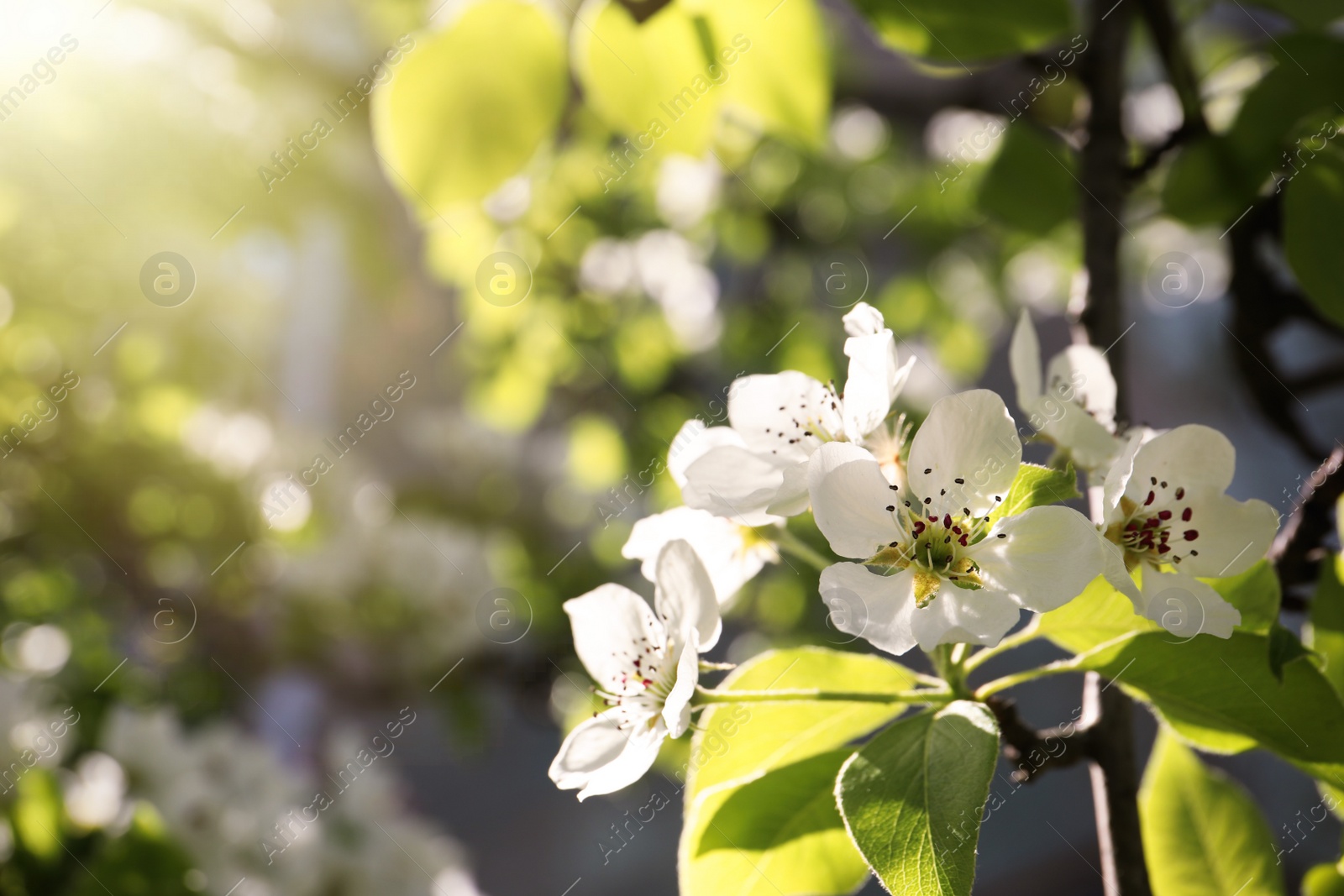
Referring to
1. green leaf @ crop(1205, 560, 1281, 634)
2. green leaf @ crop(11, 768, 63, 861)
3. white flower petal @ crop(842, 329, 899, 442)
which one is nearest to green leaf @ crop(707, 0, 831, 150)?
white flower petal @ crop(842, 329, 899, 442)

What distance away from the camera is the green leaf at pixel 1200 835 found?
434 mm

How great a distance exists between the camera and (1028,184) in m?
0.66

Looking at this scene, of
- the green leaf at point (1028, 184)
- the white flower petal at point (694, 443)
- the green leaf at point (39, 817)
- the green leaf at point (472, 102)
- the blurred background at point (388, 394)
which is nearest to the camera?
the white flower petal at point (694, 443)

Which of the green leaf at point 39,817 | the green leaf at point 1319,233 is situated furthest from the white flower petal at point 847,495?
the green leaf at point 39,817

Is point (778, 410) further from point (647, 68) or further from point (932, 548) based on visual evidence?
point (647, 68)

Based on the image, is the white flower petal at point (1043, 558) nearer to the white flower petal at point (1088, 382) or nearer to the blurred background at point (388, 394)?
the white flower petal at point (1088, 382)

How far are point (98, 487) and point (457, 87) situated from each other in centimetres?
126

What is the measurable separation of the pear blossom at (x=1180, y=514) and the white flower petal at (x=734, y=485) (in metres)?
0.13

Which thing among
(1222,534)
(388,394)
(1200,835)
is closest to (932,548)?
(1222,534)

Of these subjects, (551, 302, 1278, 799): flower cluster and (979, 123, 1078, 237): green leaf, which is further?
(979, 123, 1078, 237): green leaf

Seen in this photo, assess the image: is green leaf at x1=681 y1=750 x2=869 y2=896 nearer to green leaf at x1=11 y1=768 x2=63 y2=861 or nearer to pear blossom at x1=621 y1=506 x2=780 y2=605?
pear blossom at x1=621 y1=506 x2=780 y2=605

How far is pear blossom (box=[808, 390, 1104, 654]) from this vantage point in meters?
0.31

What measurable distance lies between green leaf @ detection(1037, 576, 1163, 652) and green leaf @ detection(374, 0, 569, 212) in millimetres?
362

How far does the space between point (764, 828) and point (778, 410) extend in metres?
0.18
